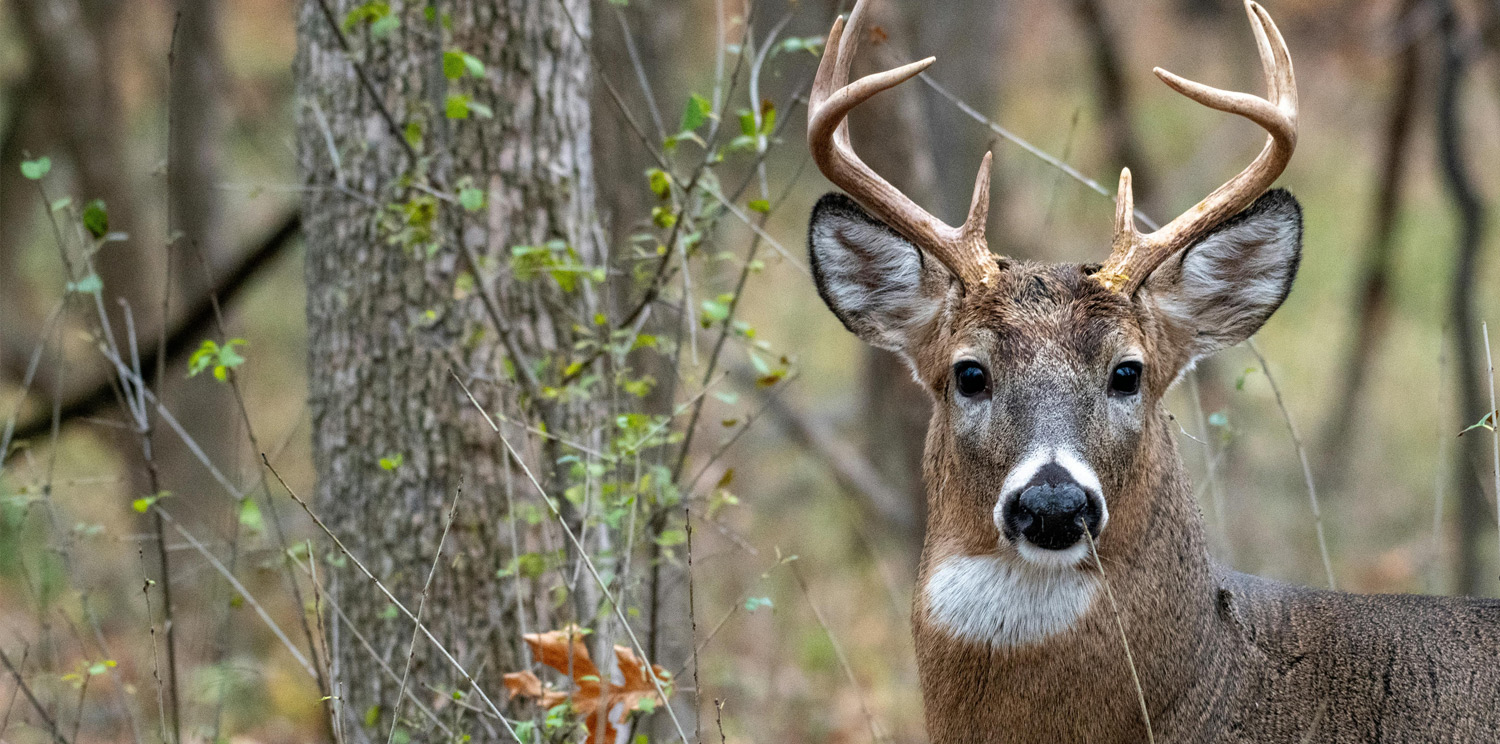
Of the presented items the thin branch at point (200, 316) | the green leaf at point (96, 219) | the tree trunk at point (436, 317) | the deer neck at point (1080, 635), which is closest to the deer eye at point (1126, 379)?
the deer neck at point (1080, 635)

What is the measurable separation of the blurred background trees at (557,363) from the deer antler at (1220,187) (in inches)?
24.8

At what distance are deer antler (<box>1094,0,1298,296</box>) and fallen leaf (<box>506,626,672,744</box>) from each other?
63.9 inches

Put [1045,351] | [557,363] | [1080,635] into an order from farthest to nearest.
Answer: [557,363], [1045,351], [1080,635]

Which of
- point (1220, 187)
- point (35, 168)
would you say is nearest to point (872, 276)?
point (1220, 187)

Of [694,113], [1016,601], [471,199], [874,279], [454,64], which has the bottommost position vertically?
[1016,601]

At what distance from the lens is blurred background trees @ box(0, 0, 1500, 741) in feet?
15.0

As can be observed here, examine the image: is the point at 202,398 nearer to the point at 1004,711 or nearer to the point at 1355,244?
the point at 1004,711

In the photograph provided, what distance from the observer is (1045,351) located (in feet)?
12.0

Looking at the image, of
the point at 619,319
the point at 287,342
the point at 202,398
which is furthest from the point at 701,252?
the point at 287,342

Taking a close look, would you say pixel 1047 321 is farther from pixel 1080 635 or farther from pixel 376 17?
pixel 376 17

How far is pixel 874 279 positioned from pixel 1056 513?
1.07 metres

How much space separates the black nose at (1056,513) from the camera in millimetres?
3285

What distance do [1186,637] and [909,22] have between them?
5.02 m

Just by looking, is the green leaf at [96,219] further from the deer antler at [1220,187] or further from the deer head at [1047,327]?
the deer antler at [1220,187]
